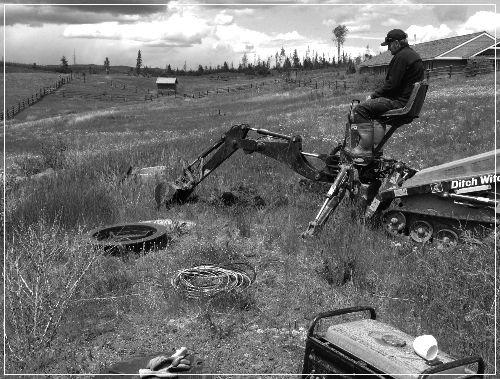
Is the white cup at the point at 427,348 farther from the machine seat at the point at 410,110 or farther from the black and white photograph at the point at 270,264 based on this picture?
the machine seat at the point at 410,110

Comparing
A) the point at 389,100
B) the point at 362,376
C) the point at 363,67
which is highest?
the point at 363,67

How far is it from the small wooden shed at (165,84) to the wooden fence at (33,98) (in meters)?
17.4

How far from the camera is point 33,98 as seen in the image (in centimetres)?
8750

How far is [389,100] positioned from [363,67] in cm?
5687

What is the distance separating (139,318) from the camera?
607 centimetres

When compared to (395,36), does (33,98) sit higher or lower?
higher

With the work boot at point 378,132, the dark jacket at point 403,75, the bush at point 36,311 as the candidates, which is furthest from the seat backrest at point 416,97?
the bush at point 36,311

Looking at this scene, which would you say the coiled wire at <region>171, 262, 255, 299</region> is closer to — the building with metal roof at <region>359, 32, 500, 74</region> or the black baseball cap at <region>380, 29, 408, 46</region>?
the black baseball cap at <region>380, 29, 408, 46</region>

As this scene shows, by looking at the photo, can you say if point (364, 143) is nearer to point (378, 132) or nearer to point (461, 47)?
point (378, 132)

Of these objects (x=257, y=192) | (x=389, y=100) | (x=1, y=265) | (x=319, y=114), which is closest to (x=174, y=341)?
(x=1, y=265)

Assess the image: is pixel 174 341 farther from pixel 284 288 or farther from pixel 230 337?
pixel 284 288

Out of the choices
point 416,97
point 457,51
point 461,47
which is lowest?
point 416,97

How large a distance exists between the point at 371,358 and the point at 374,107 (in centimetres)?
507

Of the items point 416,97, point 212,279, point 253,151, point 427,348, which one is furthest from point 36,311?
point 416,97
